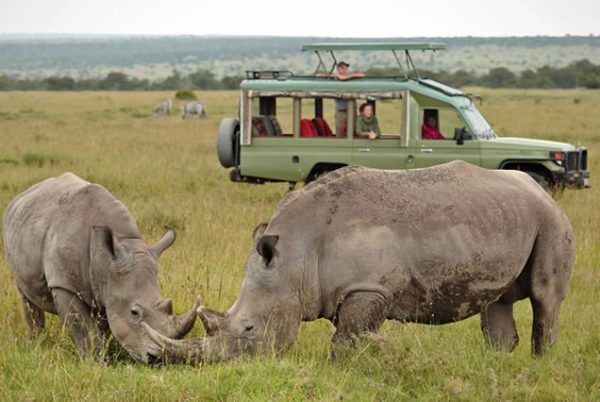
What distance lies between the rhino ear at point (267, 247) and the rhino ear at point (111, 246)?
1035 millimetres

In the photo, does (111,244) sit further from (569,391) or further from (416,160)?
(416,160)

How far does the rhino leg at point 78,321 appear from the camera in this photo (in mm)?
6871

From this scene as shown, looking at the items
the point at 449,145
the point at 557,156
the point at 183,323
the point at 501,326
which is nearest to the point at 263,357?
the point at 183,323

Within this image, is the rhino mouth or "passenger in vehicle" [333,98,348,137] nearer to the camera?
the rhino mouth

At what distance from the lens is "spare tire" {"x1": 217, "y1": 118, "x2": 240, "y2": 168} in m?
15.0

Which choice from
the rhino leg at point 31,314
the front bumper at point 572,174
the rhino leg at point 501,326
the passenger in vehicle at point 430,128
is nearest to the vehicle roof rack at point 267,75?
the passenger in vehicle at point 430,128

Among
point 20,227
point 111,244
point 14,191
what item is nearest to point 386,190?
point 111,244

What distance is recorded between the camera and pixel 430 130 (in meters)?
14.3

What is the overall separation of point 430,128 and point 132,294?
8444 mm

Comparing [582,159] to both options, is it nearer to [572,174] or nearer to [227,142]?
[572,174]

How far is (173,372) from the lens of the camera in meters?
6.06

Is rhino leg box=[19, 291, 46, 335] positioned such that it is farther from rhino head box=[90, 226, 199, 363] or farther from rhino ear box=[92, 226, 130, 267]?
rhino ear box=[92, 226, 130, 267]

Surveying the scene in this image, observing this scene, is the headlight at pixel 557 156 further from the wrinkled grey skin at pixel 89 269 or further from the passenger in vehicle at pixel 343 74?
the wrinkled grey skin at pixel 89 269

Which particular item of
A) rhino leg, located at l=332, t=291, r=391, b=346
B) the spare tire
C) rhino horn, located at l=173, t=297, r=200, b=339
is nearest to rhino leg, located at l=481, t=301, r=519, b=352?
rhino leg, located at l=332, t=291, r=391, b=346
